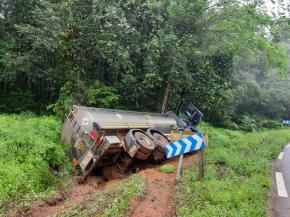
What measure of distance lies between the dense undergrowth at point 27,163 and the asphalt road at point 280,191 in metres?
5.01

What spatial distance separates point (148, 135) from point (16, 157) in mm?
4475

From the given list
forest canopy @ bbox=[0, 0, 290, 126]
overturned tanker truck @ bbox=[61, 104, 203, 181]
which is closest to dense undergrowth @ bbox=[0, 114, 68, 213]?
overturned tanker truck @ bbox=[61, 104, 203, 181]

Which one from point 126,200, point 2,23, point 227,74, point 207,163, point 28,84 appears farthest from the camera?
point 227,74

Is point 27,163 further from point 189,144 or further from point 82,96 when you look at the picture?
point 82,96

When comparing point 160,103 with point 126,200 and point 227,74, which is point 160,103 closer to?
point 227,74

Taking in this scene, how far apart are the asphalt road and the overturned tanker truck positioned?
3679mm

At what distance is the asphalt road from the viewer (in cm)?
636

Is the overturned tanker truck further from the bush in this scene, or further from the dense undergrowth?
the bush

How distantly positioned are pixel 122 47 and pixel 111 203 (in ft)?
28.8

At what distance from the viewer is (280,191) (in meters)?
7.67

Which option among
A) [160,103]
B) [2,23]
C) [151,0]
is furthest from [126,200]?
[2,23]

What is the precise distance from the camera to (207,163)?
973 cm

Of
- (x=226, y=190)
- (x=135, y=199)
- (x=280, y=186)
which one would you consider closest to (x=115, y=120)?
(x=135, y=199)

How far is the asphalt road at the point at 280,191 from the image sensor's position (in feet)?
20.9
